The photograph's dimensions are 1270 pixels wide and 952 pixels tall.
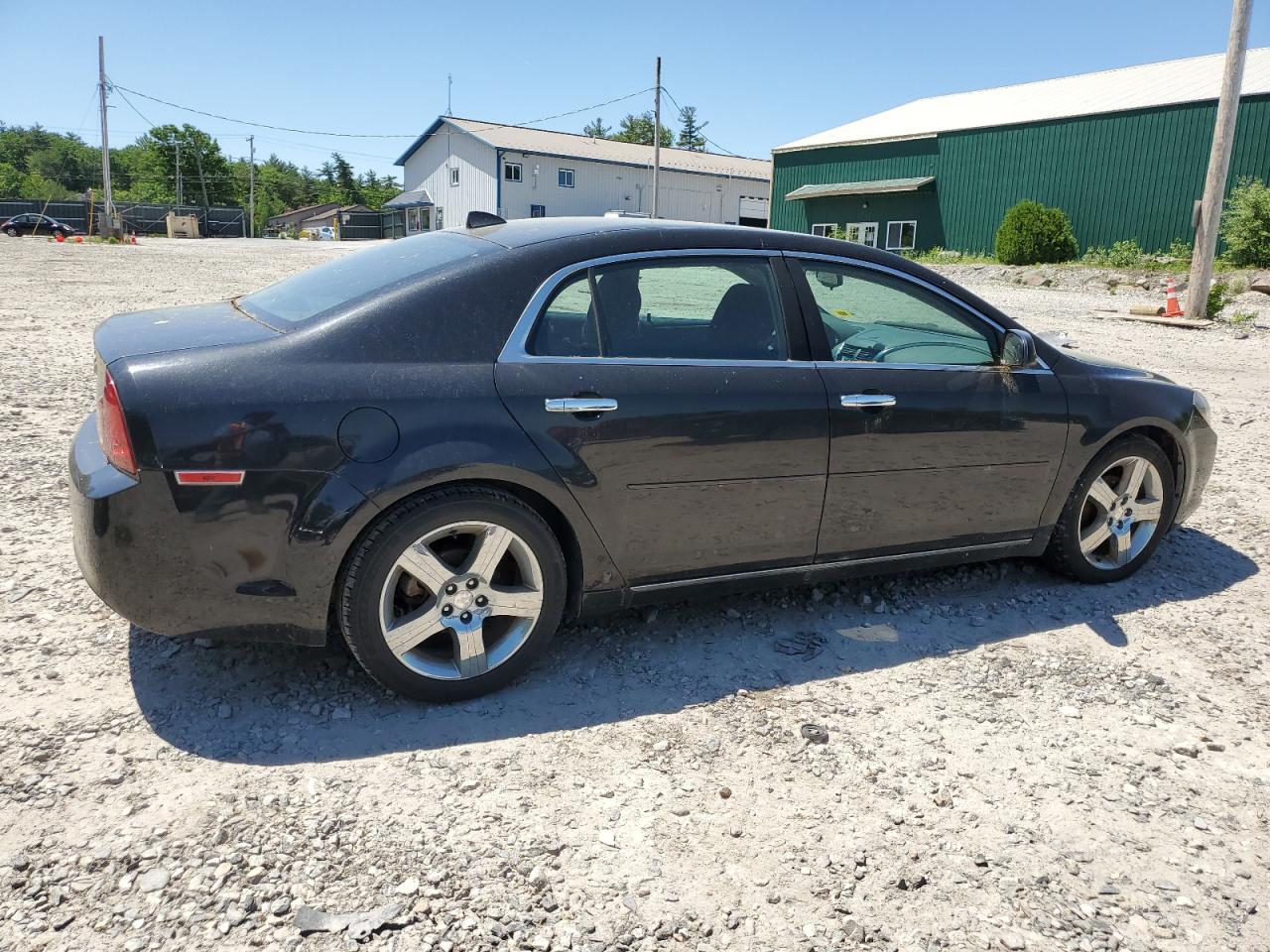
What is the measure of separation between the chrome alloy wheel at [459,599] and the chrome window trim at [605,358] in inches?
23.8

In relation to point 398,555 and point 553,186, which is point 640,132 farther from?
point 398,555

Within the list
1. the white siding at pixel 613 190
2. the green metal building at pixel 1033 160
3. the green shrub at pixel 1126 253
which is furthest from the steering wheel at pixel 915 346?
the white siding at pixel 613 190

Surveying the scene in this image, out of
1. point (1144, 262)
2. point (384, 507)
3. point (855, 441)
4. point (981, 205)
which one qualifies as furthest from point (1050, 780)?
point (981, 205)

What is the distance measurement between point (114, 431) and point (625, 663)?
1.93 metres

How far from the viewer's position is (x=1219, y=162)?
621 inches

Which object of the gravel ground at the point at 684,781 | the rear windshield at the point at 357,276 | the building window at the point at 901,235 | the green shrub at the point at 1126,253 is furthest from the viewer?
the building window at the point at 901,235

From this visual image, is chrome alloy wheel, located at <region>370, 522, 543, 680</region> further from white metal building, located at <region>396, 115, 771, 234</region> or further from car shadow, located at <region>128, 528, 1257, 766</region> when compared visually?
white metal building, located at <region>396, 115, 771, 234</region>

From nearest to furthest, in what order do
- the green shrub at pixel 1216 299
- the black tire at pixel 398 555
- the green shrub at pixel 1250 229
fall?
1. the black tire at pixel 398 555
2. the green shrub at pixel 1216 299
3. the green shrub at pixel 1250 229

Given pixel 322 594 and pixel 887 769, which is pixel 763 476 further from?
pixel 322 594

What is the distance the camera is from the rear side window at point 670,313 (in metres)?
3.37

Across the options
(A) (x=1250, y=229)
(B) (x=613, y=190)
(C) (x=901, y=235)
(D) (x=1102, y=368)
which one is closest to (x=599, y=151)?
(B) (x=613, y=190)

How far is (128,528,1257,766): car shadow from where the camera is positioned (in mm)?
3100

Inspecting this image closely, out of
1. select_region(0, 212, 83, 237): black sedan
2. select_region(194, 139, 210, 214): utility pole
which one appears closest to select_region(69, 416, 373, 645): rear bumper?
select_region(0, 212, 83, 237): black sedan

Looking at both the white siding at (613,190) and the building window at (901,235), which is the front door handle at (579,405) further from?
the white siding at (613,190)
